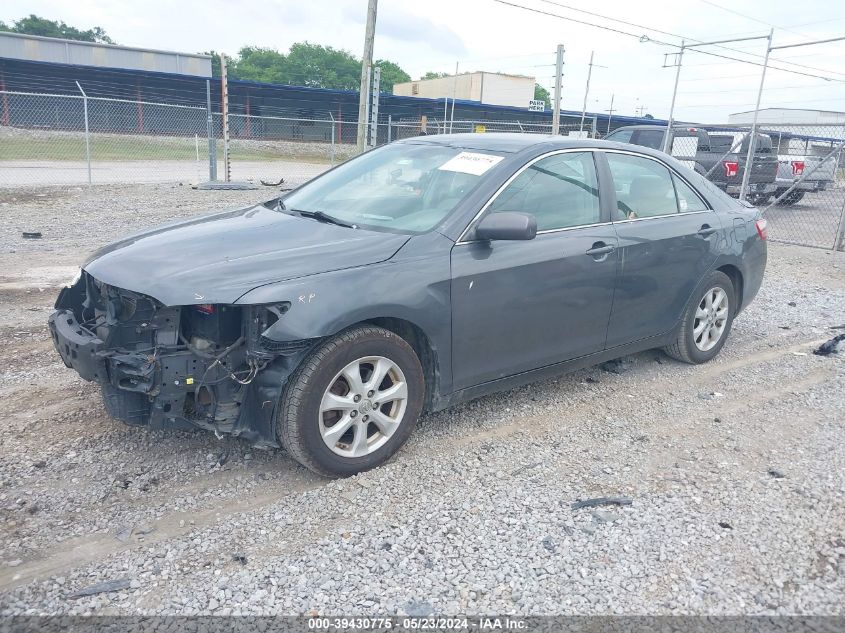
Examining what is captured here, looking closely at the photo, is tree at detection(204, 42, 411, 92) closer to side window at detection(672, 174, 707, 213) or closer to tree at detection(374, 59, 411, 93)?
tree at detection(374, 59, 411, 93)

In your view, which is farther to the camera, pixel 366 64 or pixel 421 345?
pixel 366 64

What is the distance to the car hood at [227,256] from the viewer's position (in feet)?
10.5

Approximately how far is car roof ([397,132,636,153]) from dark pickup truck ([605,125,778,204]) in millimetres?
9596

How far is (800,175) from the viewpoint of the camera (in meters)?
14.5

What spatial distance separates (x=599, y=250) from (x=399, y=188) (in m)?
1.31

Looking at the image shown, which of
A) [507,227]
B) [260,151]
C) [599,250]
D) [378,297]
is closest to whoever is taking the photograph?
[378,297]

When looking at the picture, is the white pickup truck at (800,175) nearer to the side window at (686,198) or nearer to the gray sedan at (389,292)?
the side window at (686,198)

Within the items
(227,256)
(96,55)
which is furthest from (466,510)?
(96,55)

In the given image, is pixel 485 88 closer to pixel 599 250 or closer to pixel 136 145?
pixel 136 145

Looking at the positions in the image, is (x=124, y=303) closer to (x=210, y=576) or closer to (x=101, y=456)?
(x=101, y=456)

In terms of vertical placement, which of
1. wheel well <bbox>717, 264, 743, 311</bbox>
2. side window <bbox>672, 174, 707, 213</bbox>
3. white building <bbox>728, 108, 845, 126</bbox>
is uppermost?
white building <bbox>728, 108, 845, 126</bbox>

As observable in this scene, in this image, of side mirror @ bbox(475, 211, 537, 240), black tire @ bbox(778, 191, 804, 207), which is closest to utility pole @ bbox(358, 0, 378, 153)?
black tire @ bbox(778, 191, 804, 207)

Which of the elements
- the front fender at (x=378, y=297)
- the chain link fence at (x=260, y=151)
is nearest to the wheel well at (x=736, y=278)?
the front fender at (x=378, y=297)

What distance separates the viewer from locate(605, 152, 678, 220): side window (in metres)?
4.67
